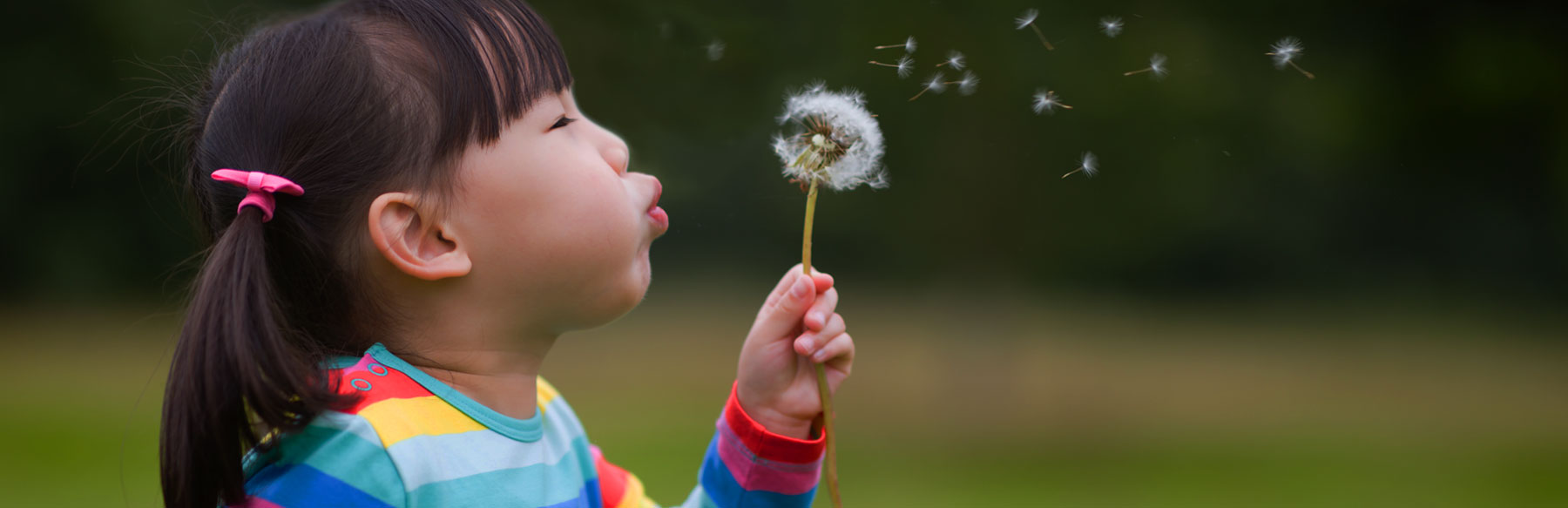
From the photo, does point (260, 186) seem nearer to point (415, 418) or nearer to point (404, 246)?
point (404, 246)

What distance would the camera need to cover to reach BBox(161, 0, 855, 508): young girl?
1008mm

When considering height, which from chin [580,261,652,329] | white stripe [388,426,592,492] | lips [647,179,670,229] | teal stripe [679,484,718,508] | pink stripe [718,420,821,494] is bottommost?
white stripe [388,426,592,492]

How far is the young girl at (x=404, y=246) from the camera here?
1.01 metres

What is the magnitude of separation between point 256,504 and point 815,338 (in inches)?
21.9

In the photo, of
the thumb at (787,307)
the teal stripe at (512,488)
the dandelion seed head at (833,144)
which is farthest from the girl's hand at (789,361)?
the teal stripe at (512,488)

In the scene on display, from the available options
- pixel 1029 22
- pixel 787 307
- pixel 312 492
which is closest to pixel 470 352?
pixel 312 492

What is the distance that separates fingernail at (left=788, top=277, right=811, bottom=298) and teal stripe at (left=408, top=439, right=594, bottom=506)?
31cm

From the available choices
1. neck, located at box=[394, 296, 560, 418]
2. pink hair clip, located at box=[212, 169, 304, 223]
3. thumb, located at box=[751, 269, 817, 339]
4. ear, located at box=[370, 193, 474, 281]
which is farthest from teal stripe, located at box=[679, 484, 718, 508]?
pink hair clip, located at box=[212, 169, 304, 223]

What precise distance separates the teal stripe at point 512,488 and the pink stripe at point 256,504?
0.11 metres

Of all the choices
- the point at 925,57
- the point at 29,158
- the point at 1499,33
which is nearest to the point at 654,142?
the point at 925,57

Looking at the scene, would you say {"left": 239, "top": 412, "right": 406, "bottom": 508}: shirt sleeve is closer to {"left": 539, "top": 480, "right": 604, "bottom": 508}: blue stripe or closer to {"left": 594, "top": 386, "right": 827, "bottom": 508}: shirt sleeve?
{"left": 539, "top": 480, "right": 604, "bottom": 508}: blue stripe

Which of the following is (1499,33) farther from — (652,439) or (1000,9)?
(652,439)

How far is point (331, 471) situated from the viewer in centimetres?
96

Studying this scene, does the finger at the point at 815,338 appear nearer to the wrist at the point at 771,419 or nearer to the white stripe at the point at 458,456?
the wrist at the point at 771,419
